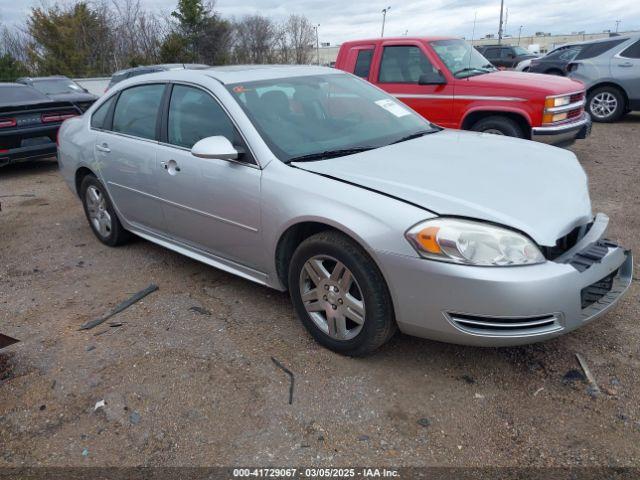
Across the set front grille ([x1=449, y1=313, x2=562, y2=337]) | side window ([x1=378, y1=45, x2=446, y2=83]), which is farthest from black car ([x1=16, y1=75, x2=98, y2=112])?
front grille ([x1=449, y1=313, x2=562, y2=337])

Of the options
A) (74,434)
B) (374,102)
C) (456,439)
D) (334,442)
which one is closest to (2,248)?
(74,434)

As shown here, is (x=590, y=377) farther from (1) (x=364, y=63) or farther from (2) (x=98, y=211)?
(1) (x=364, y=63)

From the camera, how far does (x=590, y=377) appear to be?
2.77 m

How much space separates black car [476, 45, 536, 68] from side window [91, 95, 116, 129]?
20.3 metres

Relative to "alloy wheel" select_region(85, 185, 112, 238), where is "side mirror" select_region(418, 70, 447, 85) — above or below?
above

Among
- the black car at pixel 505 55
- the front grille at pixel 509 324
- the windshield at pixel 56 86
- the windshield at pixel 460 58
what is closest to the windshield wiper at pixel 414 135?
the front grille at pixel 509 324

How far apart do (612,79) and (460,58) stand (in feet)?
15.6

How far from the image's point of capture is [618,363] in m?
2.87

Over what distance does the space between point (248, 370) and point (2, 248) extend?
3.63 m

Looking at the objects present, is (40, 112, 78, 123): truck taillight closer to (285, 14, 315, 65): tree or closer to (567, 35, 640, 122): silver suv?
(567, 35, 640, 122): silver suv

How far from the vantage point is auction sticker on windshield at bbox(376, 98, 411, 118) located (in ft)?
13.2

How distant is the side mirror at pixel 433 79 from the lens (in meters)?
7.03

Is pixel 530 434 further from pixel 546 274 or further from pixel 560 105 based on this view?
pixel 560 105

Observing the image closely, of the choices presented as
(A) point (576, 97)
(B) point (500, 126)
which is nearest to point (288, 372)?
(B) point (500, 126)
